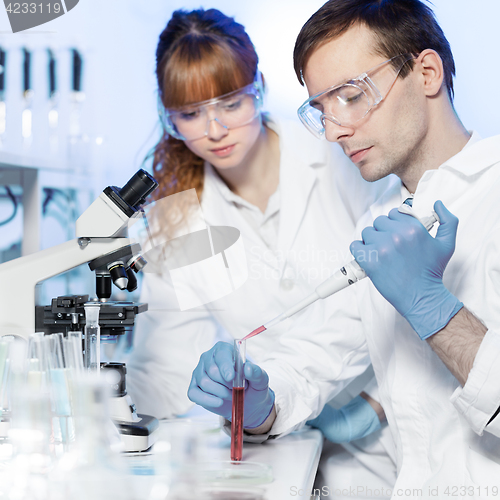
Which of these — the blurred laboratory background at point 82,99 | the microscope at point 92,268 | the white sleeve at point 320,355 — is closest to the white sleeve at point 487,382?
the white sleeve at point 320,355

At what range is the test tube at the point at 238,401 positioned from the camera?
1.13m

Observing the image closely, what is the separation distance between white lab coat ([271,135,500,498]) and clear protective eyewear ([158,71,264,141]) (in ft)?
2.10

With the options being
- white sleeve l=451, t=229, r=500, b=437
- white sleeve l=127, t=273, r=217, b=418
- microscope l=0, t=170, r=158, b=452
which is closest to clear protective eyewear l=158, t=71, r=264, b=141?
white sleeve l=127, t=273, r=217, b=418

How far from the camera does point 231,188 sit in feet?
6.17

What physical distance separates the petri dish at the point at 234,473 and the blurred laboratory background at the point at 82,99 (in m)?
1.27

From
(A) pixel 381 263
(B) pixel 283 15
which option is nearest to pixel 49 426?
(A) pixel 381 263

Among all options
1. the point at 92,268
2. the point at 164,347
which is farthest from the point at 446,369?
the point at 164,347

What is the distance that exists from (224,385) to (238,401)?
7 centimetres

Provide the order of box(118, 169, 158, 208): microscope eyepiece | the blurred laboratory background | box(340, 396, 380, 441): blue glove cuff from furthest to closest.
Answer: the blurred laboratory background
box(340, 396, 380, 441): blue glove cuff
box(118, 169, 158, 208): microscope eyepiece

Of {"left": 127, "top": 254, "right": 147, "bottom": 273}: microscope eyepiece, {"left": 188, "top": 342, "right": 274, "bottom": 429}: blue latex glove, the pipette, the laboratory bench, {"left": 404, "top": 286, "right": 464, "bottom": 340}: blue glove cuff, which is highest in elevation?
{"left": 127, "top": 254, "right": 147, "bottom": 273}: microscope eyepiece

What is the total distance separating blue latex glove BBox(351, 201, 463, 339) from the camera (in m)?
1.03

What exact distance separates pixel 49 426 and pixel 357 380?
3.48ft

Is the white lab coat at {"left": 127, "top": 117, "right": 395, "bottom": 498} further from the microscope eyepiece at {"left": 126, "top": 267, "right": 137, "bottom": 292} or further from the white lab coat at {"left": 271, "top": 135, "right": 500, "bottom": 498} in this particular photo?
the microscope eyepiece at {"left": 126, "top": 267, "right": 137, "bottom": 292}

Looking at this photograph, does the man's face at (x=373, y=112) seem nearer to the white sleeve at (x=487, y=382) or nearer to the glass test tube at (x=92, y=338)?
the white sleeve at (x=487, y=382)
